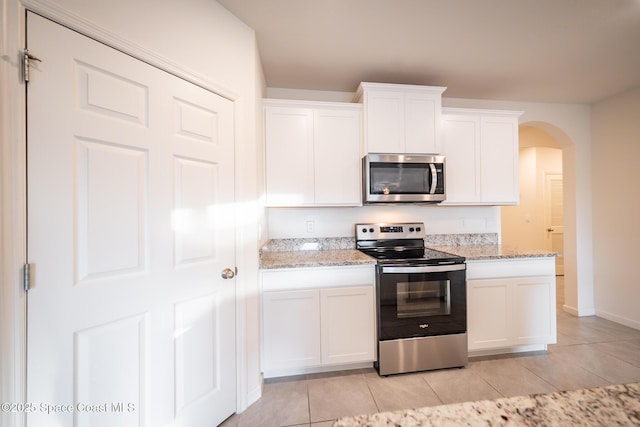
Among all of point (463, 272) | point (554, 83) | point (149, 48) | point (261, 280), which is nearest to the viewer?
point (149, 48)

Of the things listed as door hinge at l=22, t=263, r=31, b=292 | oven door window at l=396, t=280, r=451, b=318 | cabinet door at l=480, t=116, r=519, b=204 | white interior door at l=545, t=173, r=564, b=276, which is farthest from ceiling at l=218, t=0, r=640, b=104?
white interior door at l=545, t=173, r=564, b=276

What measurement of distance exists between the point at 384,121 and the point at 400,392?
7.16ft

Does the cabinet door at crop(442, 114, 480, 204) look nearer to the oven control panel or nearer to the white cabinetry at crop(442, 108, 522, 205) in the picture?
the white cabinetry at crop(442, 108, 522, 205)

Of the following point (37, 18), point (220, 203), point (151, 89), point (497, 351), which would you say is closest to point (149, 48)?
point (151, 89)

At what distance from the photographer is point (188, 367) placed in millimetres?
1388

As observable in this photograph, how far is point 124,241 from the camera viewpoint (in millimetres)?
1146

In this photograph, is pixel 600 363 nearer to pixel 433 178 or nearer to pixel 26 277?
pixel 433 178

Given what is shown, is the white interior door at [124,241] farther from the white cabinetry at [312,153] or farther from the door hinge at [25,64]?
the white cabinetry at [312,153]

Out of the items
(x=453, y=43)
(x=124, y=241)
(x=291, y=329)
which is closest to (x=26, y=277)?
(x=124, y=241)

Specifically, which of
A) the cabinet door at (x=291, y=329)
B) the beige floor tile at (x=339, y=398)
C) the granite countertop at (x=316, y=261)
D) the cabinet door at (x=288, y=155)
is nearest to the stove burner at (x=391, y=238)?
the granite countertop at (x=316, y=261)

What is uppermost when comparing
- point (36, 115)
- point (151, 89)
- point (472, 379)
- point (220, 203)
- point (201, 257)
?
point (151, 89)

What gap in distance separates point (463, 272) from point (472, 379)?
81 cm

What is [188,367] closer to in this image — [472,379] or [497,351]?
[472,379]

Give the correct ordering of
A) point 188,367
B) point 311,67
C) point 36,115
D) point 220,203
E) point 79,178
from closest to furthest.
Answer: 1. point 36,115
2. point 79,178
3. point 188,367
4. point 220,203
5. point 311,67
